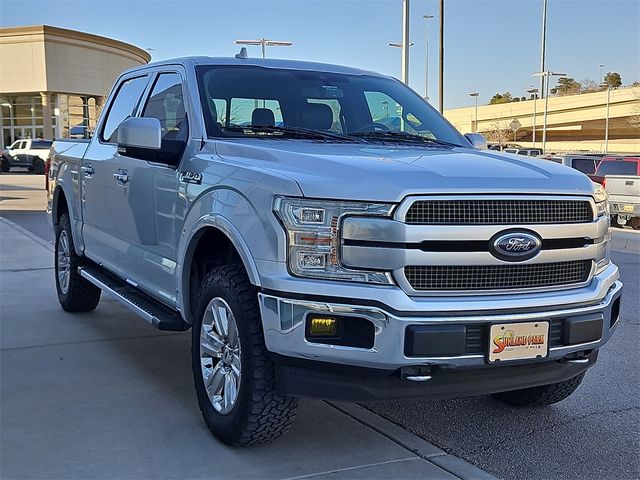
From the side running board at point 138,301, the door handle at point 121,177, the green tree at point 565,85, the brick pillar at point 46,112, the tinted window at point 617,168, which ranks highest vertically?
the green tree at point 565,85

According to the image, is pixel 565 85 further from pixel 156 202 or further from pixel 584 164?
pixel 156 202

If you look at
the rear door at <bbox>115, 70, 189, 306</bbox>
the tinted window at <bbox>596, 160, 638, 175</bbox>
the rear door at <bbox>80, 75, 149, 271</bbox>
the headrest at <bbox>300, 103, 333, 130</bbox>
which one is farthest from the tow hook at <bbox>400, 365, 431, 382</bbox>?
the tinted window at <bbox>596, 160, 638, 175</bbox>

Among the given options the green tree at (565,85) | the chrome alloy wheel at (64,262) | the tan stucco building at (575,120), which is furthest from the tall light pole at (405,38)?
the green tree at (565,85)

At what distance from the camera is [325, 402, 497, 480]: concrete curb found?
12.0 feet

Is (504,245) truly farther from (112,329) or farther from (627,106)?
(627,106)

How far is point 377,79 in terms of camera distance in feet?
18.5

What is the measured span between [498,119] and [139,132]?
3743 inches

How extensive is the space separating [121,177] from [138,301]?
895 millimetres

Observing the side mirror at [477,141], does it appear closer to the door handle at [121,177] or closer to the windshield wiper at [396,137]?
the windshield wiper at [396,137]

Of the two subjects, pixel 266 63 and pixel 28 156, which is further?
pixel 28 156

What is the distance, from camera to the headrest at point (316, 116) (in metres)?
4.81

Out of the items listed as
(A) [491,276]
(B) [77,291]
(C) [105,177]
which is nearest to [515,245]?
(A) [491,276]

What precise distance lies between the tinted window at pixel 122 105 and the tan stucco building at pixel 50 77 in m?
40.7

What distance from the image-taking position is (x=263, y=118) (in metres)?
4.74
